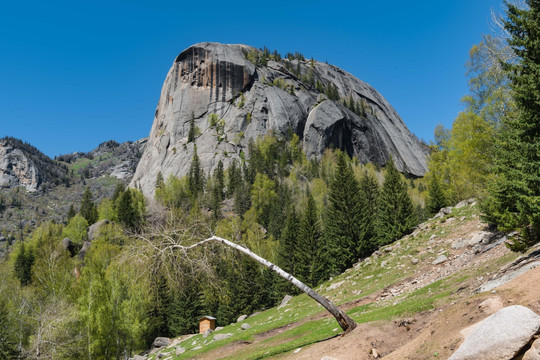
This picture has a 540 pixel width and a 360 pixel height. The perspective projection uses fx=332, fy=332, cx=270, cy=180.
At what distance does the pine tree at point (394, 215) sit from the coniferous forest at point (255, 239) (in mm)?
129

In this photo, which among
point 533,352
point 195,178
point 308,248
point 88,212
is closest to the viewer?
point 533,352

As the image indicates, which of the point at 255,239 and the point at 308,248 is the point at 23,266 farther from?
the point at 308,248

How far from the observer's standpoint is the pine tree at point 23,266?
204 feet

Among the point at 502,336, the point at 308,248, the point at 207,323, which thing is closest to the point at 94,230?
the point at 207,323

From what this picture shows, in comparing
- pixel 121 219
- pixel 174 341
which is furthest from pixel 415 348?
pixel 121 219

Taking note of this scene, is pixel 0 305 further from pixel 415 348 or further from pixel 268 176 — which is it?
pixel 268 176

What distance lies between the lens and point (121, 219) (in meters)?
76.2

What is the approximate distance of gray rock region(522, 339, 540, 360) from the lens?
504 centimetres

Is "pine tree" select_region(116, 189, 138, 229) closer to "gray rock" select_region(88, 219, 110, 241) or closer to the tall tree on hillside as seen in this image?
"gray rock" select_region(88, 219, 110, 241)

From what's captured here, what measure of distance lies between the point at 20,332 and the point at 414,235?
38.7 meters

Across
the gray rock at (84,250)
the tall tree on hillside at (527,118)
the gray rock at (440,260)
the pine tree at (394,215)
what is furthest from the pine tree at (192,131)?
the tall tree on hillside at (527,118)

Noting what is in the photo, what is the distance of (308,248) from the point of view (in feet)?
144

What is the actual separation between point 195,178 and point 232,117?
3299 centimetres

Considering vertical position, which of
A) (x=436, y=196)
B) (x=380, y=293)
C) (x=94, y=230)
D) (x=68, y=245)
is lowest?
(x=380, y=293)
